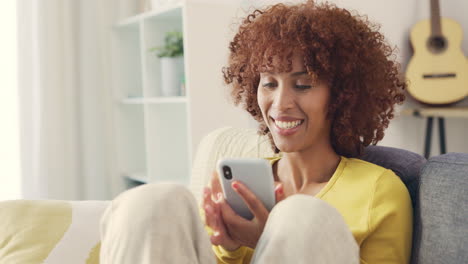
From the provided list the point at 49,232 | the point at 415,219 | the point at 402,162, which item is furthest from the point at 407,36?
the point at 49,232

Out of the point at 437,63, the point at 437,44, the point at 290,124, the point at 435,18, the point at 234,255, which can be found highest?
the point at 435,18

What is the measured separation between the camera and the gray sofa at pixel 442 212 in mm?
875

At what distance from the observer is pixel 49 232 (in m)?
1.16

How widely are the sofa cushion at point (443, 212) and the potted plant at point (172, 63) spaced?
5.40ft

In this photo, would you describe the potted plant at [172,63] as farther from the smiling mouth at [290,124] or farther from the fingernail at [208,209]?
the fingernail at [208,209]

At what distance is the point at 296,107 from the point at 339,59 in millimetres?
133

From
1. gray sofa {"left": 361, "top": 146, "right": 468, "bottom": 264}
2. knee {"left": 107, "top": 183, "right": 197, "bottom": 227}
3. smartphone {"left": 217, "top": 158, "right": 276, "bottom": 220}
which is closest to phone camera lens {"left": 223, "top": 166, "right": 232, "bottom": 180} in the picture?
smartphone {"left": 217, "top": 158, "right": 276, "bottom": 220}

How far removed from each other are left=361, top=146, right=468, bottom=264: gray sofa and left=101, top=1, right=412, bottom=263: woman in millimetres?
35

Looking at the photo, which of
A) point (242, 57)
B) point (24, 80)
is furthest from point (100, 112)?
point (242, 57)

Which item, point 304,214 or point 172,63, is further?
point 172,63

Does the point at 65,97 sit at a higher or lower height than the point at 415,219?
higher

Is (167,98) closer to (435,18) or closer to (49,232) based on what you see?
(49,232)

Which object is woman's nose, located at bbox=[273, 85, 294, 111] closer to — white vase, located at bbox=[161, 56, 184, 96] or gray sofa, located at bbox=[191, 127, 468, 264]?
gray sofa, located at bbox=[191, 127, 468, 264]

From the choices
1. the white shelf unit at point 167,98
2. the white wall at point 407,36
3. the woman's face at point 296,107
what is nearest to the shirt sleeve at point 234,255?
the woman's face at point 296,107
